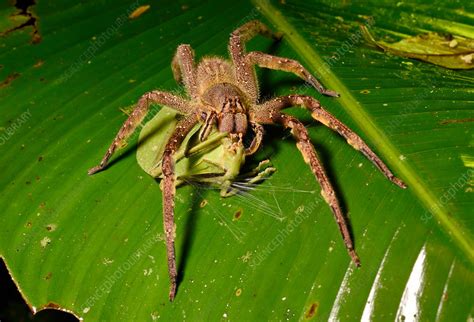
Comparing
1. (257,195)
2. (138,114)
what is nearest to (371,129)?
(257,195)

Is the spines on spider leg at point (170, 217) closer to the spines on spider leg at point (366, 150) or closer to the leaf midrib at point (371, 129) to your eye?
the spines on spider leg at point (366, 150)

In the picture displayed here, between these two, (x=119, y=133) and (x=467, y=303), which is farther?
(x=119, y=133)

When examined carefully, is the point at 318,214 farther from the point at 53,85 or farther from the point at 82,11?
the point at 82,11

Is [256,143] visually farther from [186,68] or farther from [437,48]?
[437,48]

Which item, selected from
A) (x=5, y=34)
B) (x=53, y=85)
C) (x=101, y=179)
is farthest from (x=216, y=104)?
(x=5, y=34)

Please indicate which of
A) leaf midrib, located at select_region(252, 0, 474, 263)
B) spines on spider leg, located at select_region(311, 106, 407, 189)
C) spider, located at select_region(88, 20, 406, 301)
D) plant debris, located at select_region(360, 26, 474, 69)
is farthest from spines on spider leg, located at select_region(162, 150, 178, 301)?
plant debris, located at select_region(360, 26, 474, 69)
